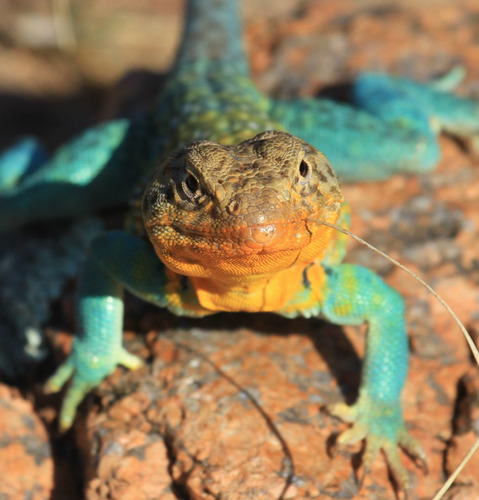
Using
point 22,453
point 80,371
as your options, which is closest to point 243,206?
point 80,371

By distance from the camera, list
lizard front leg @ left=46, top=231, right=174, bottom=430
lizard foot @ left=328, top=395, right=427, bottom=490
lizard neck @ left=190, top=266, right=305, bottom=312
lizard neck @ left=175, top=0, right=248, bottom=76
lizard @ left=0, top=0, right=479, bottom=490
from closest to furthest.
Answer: lizard @ left=0, top=0, right=479, bottom=490 < lizard neck @ left=190, top=266, right=305, bottom=312 < lizard foot @ left=328, top=395, right=427, bottom=490 < lizard front leg @ left=46, top=231, right=174, bottom=430 < lizard neck @ left=175, top=0, right=248, bottom=76

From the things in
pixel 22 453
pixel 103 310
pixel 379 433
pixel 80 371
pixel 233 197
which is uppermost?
pixel 233 197

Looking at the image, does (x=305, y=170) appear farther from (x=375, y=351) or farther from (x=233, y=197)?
(x=375, y=351)

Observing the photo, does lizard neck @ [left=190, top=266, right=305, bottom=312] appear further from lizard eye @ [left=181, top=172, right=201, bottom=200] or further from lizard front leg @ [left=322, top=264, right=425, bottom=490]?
lizard eye @ [left=181, top=172, right=201, bottom=200]

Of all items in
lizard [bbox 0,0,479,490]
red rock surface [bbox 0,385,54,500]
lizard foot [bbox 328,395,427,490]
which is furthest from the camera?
red rock surface [bbox 0,385,54,500]

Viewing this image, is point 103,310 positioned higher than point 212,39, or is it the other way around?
point 212,39

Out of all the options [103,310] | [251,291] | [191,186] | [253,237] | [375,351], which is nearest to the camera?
[253,237]

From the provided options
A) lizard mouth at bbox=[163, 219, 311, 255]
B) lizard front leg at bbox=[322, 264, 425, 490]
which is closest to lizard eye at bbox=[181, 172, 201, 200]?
lizard mouth at bbox=[163, 219, 311, 255]

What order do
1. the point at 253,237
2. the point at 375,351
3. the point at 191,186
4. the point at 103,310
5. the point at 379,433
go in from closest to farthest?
the point at 253,237 → the point at 191,186 → the point at 379,433 → the point at 375,351 → the point at 103,310

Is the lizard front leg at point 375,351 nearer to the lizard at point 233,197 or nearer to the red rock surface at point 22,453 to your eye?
the lizard at point 233,197
